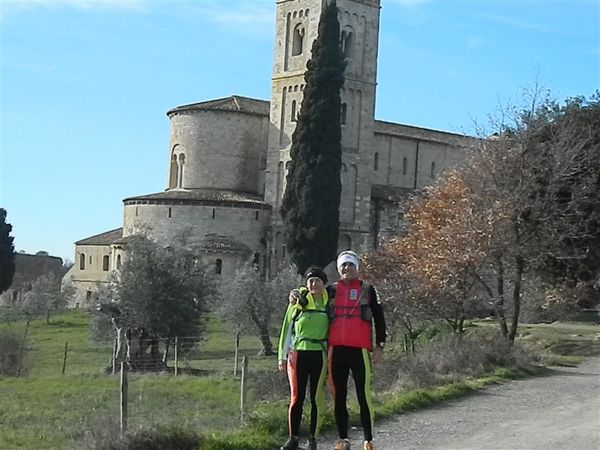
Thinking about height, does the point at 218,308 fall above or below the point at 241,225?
below

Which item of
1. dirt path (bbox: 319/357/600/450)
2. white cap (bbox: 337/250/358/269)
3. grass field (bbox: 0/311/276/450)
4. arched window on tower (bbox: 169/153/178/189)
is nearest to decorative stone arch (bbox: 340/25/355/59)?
arched window on tower (bbox: 169/153/178/189)

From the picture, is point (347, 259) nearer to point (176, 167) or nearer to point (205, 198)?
point (205, 198)

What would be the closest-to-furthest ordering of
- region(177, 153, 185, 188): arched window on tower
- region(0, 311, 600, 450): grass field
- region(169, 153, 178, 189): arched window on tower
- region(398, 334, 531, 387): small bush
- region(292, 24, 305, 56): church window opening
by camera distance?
region(0, 311, 600, 450): grass field
region(398, 334, 531, 387): small bush
region(292, 24, 305, 56): church window opening
region(177, 153, 185, 188): arched window on tower
region(169, 153, 178, 189): arched window on tower

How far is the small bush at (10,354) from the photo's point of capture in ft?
99.5

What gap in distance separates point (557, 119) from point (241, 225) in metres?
35.4

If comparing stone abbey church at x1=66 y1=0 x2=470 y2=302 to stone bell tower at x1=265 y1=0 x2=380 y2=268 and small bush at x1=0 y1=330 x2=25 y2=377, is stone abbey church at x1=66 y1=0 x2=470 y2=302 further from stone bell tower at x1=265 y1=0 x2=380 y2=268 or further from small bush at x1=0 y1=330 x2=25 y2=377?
small bush at x1=0 y1=330 x2=25 y2=377

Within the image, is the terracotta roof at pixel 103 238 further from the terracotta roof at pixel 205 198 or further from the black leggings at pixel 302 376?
the black leggings at pixel 302 376

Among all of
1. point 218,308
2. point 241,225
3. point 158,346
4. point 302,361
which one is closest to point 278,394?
point 302,361

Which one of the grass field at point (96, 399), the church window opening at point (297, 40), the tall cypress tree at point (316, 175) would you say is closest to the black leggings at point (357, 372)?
the grass field at point (96, 399)

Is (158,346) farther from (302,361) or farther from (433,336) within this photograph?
(302,361)

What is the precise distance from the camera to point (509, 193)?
74.4ft

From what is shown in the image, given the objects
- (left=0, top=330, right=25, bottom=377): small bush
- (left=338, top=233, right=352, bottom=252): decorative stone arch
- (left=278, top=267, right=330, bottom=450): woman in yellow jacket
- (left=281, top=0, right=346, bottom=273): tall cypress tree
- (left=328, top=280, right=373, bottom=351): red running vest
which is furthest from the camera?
(left=338, top=233, right=352, bottom=252): decorative stone arch

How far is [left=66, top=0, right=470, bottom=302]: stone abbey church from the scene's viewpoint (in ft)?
193

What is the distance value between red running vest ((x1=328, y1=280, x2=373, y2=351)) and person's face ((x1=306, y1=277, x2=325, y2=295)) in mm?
160
